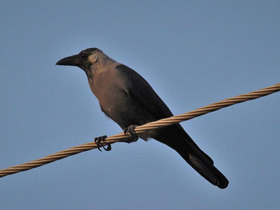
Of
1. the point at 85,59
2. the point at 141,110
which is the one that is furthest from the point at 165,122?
the point at 85,59

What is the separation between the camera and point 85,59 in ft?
21.3

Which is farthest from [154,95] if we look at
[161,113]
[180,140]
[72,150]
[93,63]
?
[72,150]

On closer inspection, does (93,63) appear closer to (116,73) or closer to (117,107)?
(116,73)

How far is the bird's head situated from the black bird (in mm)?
448

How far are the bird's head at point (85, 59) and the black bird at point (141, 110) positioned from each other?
448 mm

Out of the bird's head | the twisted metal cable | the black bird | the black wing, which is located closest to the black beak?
the bird's head

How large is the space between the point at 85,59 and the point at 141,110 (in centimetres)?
136

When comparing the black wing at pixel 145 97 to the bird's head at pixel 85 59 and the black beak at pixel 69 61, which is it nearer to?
the bird's head at pixel 85 59

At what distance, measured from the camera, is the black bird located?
562cm

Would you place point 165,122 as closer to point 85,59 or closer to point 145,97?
point 145,97

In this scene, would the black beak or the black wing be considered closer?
the black wing

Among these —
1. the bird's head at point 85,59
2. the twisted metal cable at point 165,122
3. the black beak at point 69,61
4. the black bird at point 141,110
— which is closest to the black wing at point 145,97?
the black bird at point 141,110

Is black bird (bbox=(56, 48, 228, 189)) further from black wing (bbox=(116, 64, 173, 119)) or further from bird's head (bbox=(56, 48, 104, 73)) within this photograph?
bird's head (bbox=(56, 48, 104, 73))

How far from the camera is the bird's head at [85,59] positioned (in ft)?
21.0
